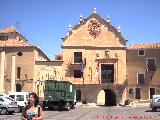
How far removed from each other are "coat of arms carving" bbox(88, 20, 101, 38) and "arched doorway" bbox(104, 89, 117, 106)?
883 cm

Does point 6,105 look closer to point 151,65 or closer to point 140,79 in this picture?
point 140,79

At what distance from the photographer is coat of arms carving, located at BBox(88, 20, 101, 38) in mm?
55781

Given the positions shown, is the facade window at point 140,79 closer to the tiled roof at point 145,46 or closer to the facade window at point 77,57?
the tiled roof at point 145,46

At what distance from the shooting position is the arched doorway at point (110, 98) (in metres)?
56.4

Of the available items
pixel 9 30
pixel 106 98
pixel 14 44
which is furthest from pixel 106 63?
pixel 9 30

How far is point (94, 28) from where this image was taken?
183ft

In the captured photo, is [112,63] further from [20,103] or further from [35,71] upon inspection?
[20,103]

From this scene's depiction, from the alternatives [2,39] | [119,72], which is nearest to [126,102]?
[119,72]

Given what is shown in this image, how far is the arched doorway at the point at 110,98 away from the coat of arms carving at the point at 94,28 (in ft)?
29.0

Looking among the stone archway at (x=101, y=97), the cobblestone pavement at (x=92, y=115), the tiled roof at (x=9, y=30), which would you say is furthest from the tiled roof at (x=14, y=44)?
the cobblestone pavement at (x=92, y=115)

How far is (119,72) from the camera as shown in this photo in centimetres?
5497

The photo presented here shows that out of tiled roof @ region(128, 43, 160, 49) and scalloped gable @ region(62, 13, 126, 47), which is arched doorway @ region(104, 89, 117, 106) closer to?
tiled roof @ region(128, 43, 160, 49)

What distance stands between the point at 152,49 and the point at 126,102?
917 cm

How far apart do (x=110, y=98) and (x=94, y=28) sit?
1172 cm
